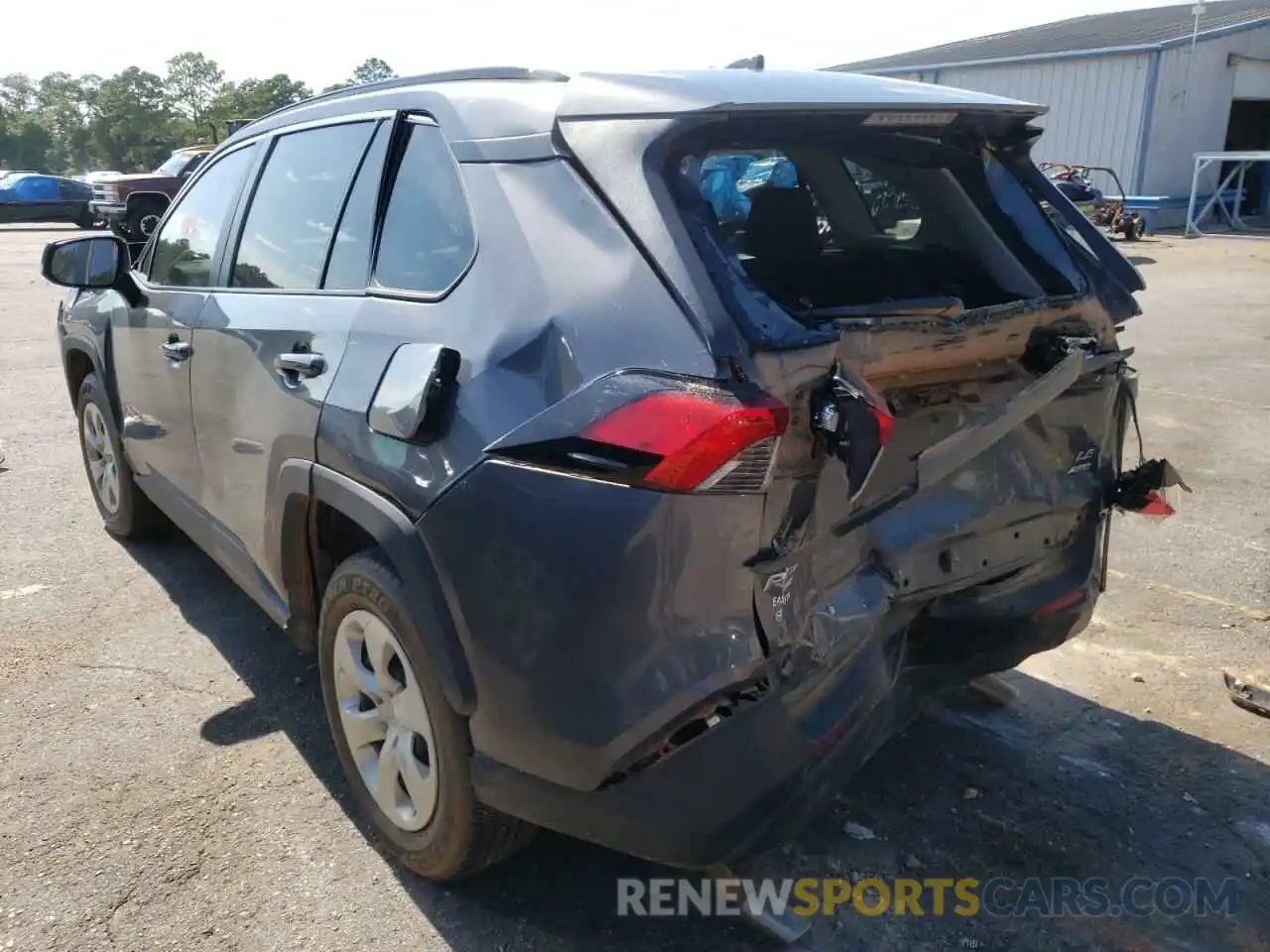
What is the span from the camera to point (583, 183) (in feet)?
6.99

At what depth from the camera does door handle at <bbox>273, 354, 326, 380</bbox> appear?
2.66 m

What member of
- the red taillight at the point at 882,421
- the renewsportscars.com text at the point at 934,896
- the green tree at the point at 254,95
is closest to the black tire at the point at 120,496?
the renewsportscars.com text at the point at 934,896

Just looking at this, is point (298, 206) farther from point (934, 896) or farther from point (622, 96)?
point (934, 896)

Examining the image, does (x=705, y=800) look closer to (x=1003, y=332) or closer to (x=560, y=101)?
(x=1003, y=332)

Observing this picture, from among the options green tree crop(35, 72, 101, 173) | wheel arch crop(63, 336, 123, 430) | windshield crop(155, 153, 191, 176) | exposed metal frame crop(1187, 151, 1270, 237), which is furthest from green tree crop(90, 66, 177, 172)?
wheel arch crop(63, 336, 123, 430)

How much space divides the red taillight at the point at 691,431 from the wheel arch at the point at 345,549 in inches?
24.5

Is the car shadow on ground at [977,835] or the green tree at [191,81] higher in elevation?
the green tree at [191,81]

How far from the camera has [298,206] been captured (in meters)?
3.21

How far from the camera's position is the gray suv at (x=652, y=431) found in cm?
194

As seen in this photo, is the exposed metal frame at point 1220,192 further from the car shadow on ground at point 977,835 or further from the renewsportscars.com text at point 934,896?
the renewsportscars.com text at point 934,896

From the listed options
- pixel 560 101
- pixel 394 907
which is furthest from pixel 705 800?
pixel 560 101

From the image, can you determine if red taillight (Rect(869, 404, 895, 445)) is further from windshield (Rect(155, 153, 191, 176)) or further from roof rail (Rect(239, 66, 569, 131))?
windshield (Rect(155, 153, 191, 176))

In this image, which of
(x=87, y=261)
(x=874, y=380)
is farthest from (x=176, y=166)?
(x=874, y=380)

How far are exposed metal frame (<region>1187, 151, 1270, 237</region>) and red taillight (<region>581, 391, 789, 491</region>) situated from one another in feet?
84.5
